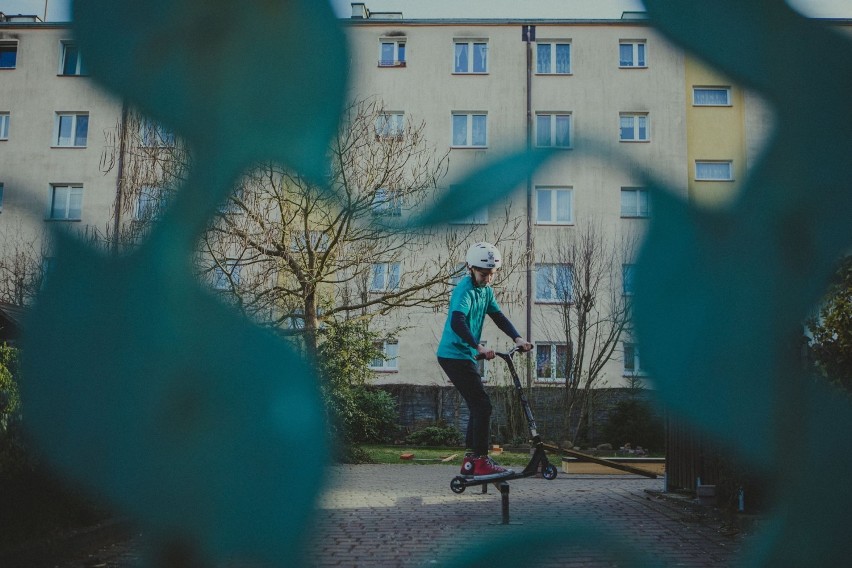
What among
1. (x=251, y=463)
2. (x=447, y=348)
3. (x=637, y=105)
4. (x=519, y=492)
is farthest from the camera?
(x=519, y=492)

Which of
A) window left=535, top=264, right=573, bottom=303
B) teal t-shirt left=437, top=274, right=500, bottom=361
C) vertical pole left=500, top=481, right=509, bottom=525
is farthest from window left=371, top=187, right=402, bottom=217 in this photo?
window left=535, top=264, right=573, bottom=303

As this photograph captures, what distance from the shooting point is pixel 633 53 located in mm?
2629

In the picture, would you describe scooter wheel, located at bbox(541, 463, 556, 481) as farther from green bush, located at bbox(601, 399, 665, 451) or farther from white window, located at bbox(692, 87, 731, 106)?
green bush, located at bbox(601, 399, 665, 451)

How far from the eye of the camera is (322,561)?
239 centimetres

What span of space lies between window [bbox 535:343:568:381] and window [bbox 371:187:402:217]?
33.5 ft

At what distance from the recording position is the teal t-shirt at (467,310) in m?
3.93

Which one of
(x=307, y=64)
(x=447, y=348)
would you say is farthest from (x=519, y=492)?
(x=307, y=64)

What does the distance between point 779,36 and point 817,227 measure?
1.76ft

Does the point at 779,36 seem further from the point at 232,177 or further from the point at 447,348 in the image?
the point at 447,348

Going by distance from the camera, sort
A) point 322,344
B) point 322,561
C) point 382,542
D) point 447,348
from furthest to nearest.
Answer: point 322,344 → point 447,348 → point 382,542 → point 322,561

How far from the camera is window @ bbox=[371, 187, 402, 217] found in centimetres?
245

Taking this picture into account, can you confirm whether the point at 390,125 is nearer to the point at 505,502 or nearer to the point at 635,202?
the point at 505,502

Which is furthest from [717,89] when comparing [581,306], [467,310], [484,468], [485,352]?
[581,306]

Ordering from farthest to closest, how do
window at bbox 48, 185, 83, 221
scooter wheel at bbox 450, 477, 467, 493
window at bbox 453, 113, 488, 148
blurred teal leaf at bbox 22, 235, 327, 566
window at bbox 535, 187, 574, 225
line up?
scooter wheel at bbox 450, 477, 467, 493 → window at bbox 453, 113, 488, 148 → window at bbox 535, 187, 574, 225 → window at bbox 48, 185, 83, 221 → blurred teal leaf at bbox 22, 235, 327, 566
